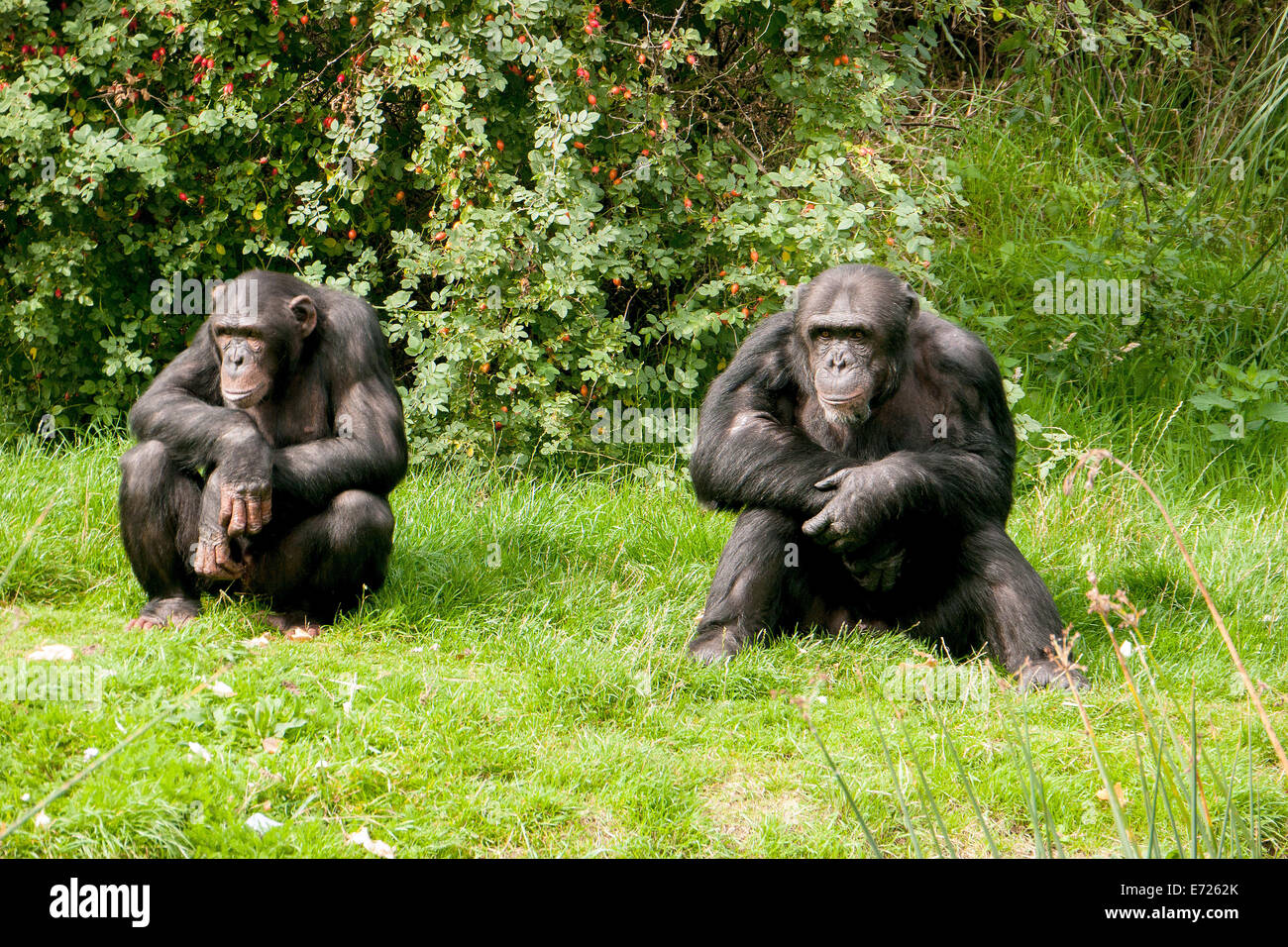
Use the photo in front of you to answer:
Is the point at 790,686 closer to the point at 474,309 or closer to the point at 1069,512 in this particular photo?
the point at 1069,512

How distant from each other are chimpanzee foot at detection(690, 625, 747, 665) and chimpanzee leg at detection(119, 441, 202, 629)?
205cm

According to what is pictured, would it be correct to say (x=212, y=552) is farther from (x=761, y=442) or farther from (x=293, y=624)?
(x=761, y=442)

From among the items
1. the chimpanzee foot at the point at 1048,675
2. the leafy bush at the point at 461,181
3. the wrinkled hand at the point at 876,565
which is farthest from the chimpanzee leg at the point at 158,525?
the chimpanzee foot at the point at 1048,675

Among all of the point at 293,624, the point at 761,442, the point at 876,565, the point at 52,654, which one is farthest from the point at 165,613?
the point at 876,565

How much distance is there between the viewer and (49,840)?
3.86 metres

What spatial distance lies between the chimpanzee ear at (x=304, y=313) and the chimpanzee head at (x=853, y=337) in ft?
6.63

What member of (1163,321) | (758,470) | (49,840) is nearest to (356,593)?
(758,470)

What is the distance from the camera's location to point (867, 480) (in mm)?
5434

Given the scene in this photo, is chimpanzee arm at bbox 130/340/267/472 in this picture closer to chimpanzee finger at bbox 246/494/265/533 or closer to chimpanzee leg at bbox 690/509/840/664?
chimpanzee finger at bbox 246/494/265/533

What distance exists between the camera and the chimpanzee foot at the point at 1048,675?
538cm

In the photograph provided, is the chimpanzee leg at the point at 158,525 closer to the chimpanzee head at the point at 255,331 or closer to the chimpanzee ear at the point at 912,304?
the chimpanzee head at the point at 255,331

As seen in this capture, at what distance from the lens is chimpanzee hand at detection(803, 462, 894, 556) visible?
5.40m

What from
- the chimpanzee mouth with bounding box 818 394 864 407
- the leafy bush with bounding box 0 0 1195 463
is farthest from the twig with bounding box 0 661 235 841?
the leafy bush with bounding box 0 0 1195 463

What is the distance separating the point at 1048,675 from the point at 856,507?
39.9 inches
